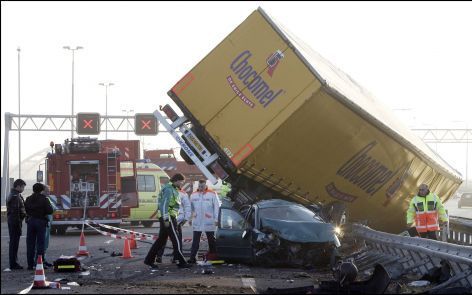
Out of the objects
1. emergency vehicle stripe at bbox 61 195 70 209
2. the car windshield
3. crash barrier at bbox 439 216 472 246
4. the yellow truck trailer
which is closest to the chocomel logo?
the yellow truck trailer

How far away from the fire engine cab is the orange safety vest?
41.9 feet

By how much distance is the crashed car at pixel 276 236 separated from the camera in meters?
14.3

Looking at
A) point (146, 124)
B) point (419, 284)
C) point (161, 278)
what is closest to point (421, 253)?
point (419, 284)

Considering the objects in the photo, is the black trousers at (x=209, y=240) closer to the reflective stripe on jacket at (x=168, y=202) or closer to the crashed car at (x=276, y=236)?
the crashed car at (x=276, y=236)

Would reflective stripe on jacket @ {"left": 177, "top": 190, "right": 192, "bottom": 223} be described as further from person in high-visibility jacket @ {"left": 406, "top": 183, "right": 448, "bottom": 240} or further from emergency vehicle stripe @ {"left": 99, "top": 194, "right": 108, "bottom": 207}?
emergency vehicle stripe @ {"left": 99, "top": 194, "right": 108, "bottom": 207}

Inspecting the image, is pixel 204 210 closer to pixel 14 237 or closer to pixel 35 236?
pixel 35 236

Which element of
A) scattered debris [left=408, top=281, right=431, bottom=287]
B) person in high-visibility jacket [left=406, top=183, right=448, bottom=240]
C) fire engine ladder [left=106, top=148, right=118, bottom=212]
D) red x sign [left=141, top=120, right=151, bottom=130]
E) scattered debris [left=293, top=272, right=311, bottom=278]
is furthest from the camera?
red x sign [left=141, top=120, right=151, bottom=130]

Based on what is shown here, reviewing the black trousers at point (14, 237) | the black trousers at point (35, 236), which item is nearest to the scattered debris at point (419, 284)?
the black trousers at point (35, 236)

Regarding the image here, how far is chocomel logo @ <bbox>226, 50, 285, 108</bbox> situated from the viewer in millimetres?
15703

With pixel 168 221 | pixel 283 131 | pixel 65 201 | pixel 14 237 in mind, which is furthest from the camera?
pixel 65 201

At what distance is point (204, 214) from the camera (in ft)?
53.3

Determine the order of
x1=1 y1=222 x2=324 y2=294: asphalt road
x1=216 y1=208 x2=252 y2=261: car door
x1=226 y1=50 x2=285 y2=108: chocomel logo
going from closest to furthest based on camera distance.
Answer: x1=1 y1=222 x2=324 y2=294: asphalt road < x1=216 y1=208 x2=252 y2=261: car door < x1=226 y1=50 x2=285 y2=108: chocomel logo

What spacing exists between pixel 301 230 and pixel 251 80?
3.09 m

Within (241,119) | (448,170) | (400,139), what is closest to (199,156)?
(241,119)
